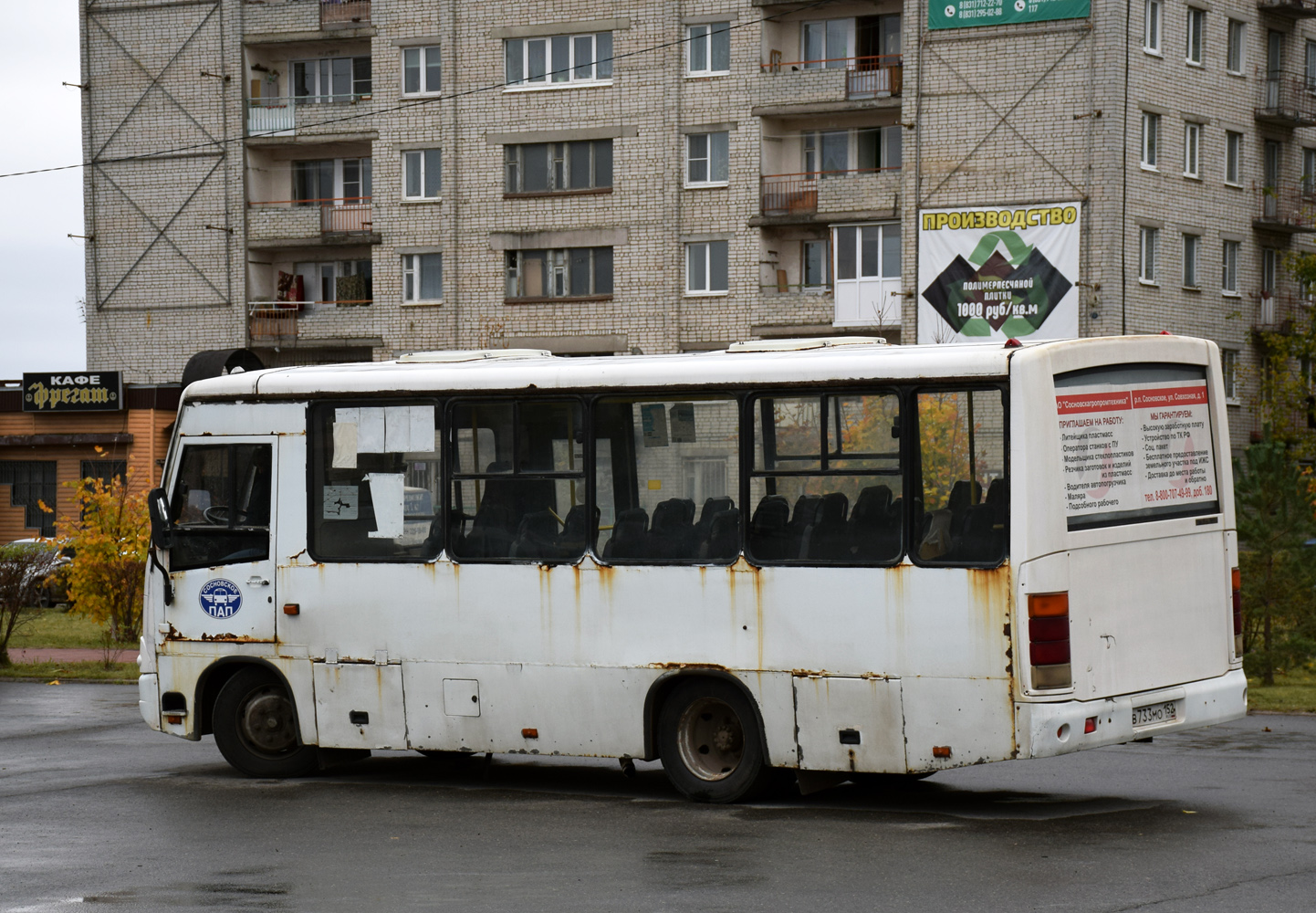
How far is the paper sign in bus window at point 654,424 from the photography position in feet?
39.7

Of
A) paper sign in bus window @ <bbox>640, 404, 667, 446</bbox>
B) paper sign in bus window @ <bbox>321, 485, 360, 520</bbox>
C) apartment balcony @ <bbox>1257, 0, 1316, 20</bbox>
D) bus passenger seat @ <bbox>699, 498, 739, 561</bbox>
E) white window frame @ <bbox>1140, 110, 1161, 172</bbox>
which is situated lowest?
bus passenger seat @ <bbox>699, 498, 739, 561</bbox>

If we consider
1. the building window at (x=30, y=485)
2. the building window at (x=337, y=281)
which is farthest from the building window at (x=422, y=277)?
the building window at (x=30, y=485)

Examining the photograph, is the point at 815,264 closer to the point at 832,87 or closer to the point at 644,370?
the point at 832,87

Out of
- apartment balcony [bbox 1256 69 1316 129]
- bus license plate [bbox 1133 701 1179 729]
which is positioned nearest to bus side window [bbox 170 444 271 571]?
bus license plate [bbox 1133 701 1179 729]

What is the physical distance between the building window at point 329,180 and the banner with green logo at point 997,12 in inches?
680

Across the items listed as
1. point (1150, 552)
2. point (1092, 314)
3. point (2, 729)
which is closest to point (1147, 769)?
point (1150, 552)

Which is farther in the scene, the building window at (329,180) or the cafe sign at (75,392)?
the building window at (329,180)

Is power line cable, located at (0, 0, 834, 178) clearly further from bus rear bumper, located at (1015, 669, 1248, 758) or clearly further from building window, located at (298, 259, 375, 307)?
bus rear bumper, located at (1015, 669, 1248, 758)

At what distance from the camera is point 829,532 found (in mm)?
11523

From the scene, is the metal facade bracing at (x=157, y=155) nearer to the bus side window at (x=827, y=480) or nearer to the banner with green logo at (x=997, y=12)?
the banner with green logo at (x=997, y=12)

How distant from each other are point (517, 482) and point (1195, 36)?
40635mm

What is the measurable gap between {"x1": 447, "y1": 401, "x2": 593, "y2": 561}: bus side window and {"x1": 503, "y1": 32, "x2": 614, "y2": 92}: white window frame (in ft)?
129

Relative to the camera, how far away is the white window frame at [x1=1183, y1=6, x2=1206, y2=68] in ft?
160

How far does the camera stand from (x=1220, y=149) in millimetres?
50219
